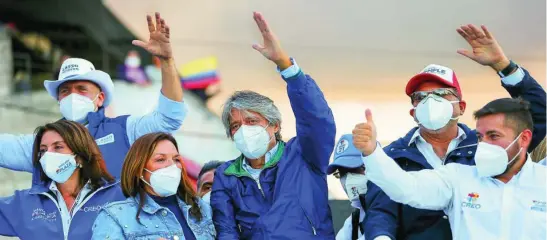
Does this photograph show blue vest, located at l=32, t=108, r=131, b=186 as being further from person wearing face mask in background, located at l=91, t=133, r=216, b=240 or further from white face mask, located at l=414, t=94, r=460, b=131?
white face mask, located at l=414, t=94, r=460, b=131

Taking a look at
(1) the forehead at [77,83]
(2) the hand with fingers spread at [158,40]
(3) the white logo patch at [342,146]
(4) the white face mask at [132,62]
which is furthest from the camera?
(4) the white face mask at [132,62]

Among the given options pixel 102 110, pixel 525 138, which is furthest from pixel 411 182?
pixel 102 110

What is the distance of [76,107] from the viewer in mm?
5332

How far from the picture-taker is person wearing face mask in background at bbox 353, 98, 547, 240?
402cm

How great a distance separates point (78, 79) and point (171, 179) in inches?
54.3

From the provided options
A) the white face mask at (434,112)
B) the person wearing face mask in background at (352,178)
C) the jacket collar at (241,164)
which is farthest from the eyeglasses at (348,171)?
the white face mask at (434,112)

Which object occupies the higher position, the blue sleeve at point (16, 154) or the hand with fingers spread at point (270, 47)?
the hand with fingers spread at point (270, 47)

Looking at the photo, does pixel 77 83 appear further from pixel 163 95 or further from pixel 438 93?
pixel 438 93

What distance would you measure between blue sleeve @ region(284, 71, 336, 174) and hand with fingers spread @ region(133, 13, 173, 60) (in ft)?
3.07

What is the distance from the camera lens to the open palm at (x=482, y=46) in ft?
14.9

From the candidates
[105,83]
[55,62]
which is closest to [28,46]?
[55,62]

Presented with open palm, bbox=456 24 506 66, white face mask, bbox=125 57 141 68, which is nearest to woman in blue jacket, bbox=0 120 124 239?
open palm, bbox=456 24 506 66

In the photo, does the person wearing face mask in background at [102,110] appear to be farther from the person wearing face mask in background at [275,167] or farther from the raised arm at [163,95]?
the person wearing face mask in background at [275,167]

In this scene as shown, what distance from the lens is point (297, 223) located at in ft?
14.6
